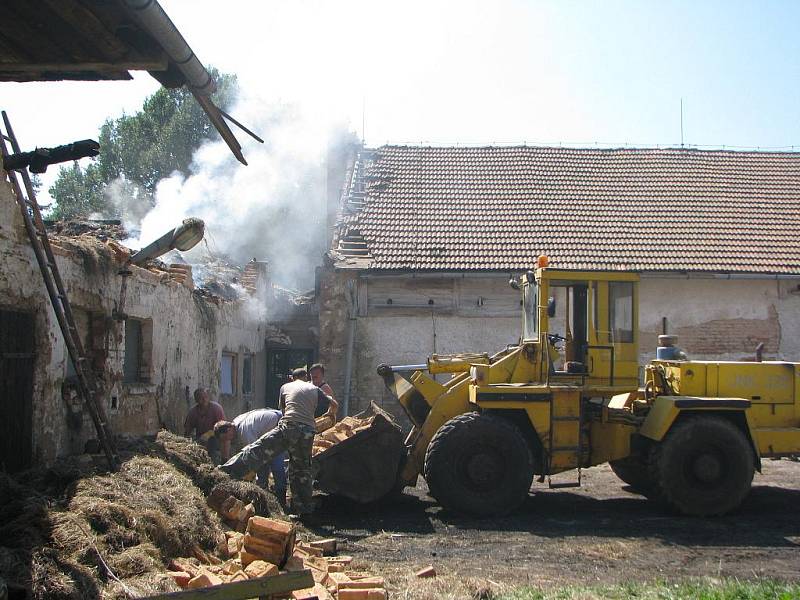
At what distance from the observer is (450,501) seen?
877 centimetres

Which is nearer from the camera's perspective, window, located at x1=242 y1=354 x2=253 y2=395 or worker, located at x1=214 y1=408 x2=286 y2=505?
worker, located at x1=214 y1=408 x2=286 y2=505

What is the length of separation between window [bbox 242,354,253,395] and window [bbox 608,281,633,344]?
9037mm

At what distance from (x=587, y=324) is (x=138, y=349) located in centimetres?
563

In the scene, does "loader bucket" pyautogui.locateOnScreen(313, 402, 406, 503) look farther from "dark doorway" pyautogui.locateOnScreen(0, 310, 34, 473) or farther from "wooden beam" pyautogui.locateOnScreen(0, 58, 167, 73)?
"wooden beam" pyautogui.locateOnScreen(0, 58, 167, 73)

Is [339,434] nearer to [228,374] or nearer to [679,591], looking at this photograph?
[679,591]

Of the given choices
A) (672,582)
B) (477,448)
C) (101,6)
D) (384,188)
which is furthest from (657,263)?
(101,6)

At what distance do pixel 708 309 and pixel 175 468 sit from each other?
12.2 meters

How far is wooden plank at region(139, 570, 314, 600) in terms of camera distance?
397cm

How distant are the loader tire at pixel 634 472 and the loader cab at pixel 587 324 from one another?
0.94 m

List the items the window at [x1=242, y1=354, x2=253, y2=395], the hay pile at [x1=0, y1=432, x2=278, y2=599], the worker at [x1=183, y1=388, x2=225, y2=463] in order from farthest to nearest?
1. the window at [x1=242, y1=354, x2=253, y2=395]
2. the worker at [x1=183, y1=388, x2=225, y2=463]
3. the hay pile at [x1=0, y1=432, x2=278, y2=599]

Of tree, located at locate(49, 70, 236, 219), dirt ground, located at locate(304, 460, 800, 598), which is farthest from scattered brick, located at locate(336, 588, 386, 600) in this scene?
tree, located at locate(49, 70, 236, 219)

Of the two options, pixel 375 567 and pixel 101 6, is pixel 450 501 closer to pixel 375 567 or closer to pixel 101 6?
pixel 375 567

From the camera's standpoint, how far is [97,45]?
212 inches

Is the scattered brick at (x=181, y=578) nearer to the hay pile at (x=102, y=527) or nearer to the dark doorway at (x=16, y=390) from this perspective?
the hay pile at (x=102, y=527)
